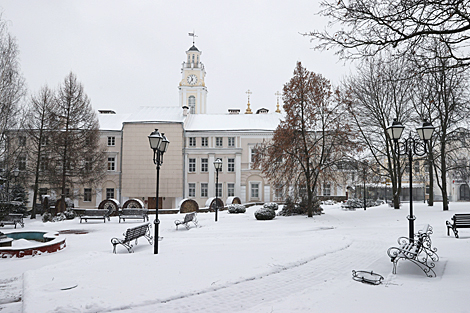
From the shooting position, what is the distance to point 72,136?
28.1 m

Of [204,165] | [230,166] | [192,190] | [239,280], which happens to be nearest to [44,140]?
[192,190]

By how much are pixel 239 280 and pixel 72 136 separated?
24.8 metres

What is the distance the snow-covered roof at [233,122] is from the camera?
41312 mm

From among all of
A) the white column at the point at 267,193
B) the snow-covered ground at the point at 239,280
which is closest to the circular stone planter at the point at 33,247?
the snow-covered ground at the point at 239,280

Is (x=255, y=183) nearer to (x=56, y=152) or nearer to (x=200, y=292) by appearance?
(x=56, y=152)

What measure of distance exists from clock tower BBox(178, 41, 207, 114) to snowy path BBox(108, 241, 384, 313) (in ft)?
181

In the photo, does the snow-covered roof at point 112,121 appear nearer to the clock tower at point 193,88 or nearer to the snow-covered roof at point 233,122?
the snow-covered roof at point 233,122

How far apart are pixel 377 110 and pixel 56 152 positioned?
24.8 meters

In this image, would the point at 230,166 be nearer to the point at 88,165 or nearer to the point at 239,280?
the point at 88,165

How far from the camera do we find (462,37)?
26.8 ft

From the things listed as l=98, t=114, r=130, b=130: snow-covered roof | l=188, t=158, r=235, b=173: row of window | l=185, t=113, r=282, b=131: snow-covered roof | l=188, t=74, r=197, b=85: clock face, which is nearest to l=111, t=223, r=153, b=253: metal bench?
l=188, t=158, r=235, b=173: row of window

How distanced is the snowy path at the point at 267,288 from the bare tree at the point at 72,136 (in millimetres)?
24132

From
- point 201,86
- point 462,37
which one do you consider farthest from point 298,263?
point 201,86

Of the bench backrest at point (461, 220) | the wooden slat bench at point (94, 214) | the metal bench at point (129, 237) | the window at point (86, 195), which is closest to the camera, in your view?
the metal bench at point (129, 237)
